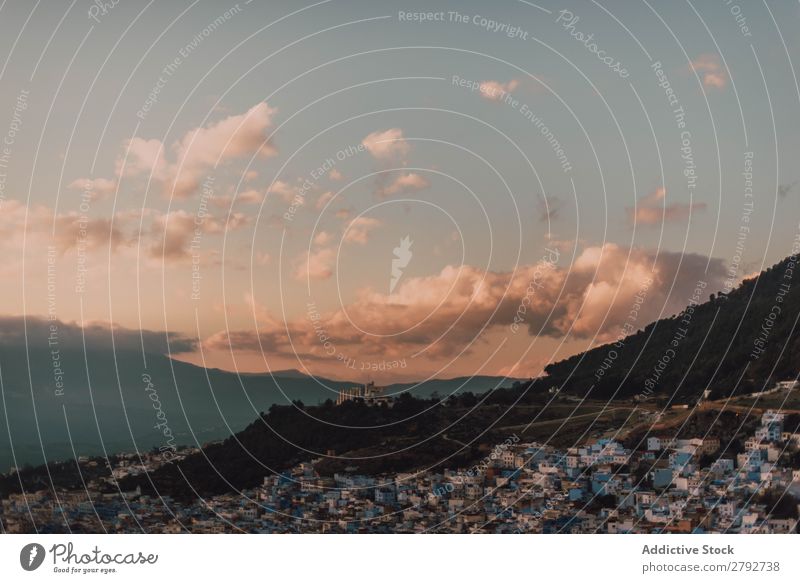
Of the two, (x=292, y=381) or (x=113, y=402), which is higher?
(x=292, y=381)

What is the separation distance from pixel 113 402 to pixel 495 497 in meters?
8.00

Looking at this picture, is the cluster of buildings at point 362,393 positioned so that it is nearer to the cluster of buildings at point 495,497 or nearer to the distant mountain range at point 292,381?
the distant mountain range at point 292,381

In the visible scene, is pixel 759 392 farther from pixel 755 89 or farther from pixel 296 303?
pixel 296 303

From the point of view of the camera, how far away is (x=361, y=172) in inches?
988

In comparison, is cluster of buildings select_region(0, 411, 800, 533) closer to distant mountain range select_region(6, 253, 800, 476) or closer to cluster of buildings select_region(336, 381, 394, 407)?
distant mountain range select_region(6, 253, 800, 476)

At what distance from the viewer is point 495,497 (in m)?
24.1

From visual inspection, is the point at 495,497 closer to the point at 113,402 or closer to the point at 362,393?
the point at 362,393

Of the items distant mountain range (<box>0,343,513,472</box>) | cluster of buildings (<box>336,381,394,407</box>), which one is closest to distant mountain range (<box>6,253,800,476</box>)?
distant mountain range (<box>0,343,513,472</box>)

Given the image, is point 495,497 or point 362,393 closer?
point 495,497

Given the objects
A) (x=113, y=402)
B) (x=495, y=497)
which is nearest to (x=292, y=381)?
(x=113, y=402)

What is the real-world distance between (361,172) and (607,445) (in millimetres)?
7581

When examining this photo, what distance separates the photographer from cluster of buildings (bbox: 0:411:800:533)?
23250 mm

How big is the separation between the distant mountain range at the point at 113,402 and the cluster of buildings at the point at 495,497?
77cm

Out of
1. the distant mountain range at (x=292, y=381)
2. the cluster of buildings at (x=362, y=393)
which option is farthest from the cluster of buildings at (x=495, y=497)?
the cluster of buildings at (x=362, y=393)
